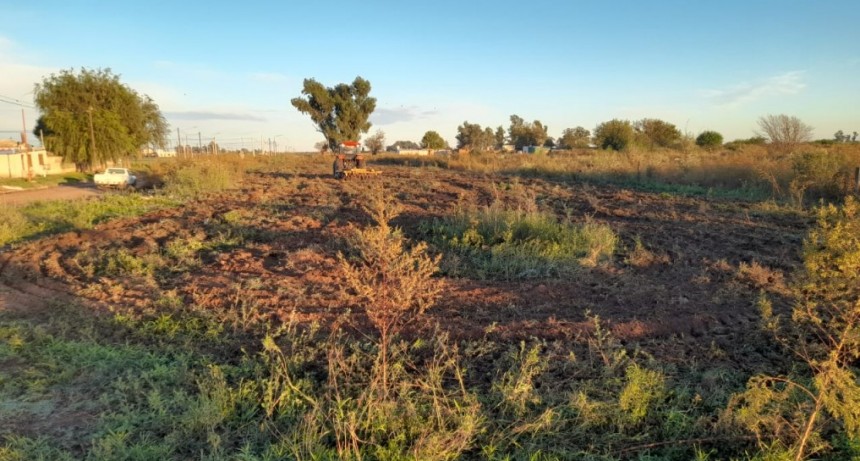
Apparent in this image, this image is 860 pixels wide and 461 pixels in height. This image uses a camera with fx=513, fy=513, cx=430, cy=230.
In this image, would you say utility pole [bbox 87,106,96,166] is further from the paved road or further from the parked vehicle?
the paved road

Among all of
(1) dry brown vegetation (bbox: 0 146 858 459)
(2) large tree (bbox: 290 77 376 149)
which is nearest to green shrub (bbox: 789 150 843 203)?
(1) dry brown vegetation (bbox: 0 146 858 459)

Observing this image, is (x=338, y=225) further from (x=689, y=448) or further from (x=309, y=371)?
(x=689, y=448)

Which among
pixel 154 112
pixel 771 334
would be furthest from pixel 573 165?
pixel 154 112

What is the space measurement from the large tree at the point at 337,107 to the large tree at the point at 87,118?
24.5 metres

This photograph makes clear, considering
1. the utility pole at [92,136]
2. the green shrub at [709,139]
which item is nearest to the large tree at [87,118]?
the utility pole at [92,136]

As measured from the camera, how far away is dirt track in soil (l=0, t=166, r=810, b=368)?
5.02m

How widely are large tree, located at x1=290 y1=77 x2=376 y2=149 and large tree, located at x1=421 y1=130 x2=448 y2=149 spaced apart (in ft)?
65.5

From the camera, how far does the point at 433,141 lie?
83438 mm

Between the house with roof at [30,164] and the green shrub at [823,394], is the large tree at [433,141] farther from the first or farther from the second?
the green shrub at [823,394]

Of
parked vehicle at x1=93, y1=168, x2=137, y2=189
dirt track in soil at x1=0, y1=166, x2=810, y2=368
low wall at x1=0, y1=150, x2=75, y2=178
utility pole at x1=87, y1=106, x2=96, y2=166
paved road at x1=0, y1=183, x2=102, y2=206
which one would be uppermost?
utility pole at x1=87, y1=106, x2=96, y2=166

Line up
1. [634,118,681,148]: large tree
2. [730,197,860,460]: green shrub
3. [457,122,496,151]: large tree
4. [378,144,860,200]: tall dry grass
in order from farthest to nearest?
[457,122,496,151]: large tree, [634,118,681,148]: large tree, [378,144,860,200]: tall dry grass, [730,197,860,460]: green shrub

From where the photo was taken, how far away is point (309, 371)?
428 cm

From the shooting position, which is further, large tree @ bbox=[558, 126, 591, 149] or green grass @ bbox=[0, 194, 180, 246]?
large tree @ bbox=[558, 126, 591, 149]

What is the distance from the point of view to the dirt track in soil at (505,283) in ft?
16.5
